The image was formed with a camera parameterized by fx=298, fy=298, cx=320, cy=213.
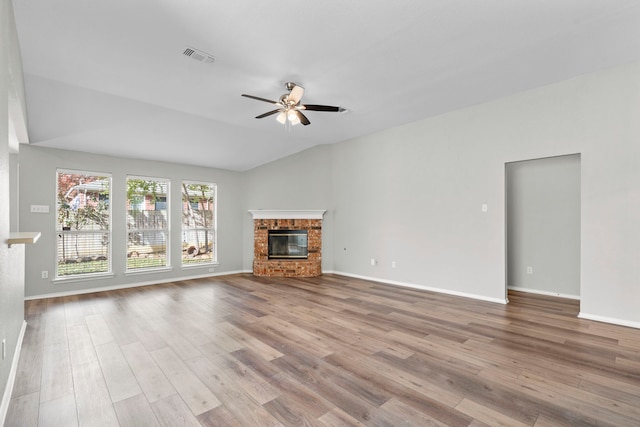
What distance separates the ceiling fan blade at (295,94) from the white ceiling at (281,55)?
21 cm

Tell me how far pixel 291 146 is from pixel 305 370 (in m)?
4.93

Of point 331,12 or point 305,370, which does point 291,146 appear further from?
point 305,370

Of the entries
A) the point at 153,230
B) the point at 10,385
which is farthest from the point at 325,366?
the point at 153,230

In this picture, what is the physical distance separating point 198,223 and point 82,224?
208 cm

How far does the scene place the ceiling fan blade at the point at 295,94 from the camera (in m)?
3.46

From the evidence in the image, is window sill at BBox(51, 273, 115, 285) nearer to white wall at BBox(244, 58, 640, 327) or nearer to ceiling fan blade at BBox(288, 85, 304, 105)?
white wall at BBox(244, 58, 640, 327)

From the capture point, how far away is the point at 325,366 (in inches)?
100

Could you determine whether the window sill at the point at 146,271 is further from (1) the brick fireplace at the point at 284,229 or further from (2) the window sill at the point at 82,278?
(1) the brick fireplace at the point at 284,229

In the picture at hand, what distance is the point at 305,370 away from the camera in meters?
2.48

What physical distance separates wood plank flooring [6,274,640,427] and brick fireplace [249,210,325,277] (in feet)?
7.27

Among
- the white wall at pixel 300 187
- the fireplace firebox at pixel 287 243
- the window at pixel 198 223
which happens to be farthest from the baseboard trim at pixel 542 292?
the window at pixel 198 223

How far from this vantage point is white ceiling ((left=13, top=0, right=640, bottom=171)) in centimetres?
251

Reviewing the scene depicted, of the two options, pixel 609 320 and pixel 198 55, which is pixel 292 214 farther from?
pixel 609 320

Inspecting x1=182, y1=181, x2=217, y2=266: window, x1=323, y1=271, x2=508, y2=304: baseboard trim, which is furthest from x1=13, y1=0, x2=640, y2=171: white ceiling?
x1=323, y1=271, x2=508, y2=304: baseboard trim
